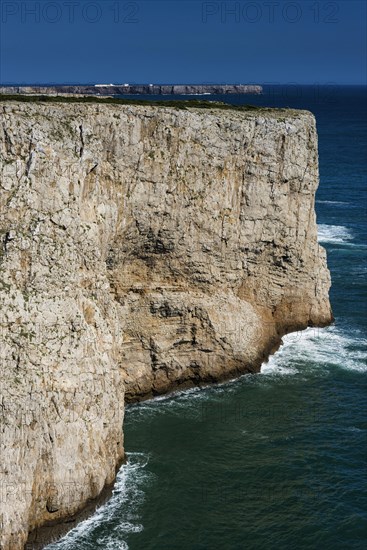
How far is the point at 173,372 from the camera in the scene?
174 feet

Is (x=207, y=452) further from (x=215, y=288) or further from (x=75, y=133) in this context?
(x=75, y=133)

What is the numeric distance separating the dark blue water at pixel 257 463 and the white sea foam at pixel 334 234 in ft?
77.5

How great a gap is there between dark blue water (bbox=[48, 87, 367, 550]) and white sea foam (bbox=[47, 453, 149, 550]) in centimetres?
6

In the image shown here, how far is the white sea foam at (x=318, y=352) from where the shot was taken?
188 feet

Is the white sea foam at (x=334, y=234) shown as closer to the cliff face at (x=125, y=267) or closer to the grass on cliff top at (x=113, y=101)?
the cliff face at (x=125, y=267)

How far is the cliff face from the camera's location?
127ft

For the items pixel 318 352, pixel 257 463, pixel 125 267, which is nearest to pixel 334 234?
pixel 318 352

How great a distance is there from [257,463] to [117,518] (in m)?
9.02

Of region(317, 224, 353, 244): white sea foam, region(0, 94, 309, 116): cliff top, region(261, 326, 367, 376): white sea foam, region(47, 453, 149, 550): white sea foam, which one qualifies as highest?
region(0, 94, 309, 116): cliff top

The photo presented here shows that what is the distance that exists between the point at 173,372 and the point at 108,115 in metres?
17.2

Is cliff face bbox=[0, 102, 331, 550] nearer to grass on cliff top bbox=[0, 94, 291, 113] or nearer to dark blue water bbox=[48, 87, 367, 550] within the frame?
dark blue water bbox=[48, 87, 367, 550]

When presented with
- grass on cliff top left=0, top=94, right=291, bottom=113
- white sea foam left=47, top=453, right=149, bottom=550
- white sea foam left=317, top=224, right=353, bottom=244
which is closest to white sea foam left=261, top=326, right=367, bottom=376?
white sea foam left=47, top=453, right=149, bottom=550

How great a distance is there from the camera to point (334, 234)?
89.4 m

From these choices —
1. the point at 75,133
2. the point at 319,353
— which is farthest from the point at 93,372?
the point at 319,353
